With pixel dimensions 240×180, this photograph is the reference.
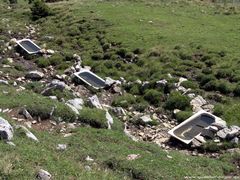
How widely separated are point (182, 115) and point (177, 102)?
4.71 ft

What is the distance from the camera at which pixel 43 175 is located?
38.2ft

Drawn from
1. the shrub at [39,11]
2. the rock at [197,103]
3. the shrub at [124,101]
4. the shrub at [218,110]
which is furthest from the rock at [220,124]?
the shrub at [39,11]

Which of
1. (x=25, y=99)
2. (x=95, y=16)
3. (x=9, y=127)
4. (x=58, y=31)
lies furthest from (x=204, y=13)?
(x=9, y=127)

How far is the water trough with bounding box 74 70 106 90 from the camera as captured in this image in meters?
26.3

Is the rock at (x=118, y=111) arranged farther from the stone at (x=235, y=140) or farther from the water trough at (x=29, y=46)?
the water trough at (x=29, y=46)

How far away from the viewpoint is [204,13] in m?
44.0

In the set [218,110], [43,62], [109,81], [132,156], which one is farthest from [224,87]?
[43,62]

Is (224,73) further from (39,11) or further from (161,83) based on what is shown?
(39,11)

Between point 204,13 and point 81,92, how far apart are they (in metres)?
22.5

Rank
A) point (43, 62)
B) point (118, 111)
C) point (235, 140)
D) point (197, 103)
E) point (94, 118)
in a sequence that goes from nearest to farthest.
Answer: point (235, 140)
point (94, 118)
point (118, 111)
point (197, 103)
point (43, 62)

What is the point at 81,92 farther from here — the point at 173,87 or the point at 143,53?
the point at 143,53

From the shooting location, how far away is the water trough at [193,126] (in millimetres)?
19641

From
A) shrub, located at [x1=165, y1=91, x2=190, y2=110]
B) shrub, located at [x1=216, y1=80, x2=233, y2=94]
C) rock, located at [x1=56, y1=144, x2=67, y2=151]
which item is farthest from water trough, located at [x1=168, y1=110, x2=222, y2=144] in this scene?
rock, located at [x1=56, y1=144, x2=67, y2=151]

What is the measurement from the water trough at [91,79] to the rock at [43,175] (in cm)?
1409
